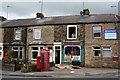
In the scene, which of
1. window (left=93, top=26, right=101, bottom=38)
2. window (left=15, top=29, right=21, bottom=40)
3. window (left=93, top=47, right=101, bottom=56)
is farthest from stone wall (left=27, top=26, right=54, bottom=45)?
window (left=93, top=47, right=101, bottom=56)

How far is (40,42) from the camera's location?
22125mm

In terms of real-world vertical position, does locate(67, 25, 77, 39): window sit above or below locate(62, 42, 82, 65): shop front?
above

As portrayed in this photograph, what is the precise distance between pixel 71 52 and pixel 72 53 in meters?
0.21

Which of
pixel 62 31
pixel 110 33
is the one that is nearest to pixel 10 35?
pixel 62 31

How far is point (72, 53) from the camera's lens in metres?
21.1

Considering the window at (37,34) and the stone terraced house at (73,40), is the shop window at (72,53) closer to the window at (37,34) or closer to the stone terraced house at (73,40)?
the stone terraced house at (73,40)

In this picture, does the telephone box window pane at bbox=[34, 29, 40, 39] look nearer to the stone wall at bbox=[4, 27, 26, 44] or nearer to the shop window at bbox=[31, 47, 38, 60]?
the shop window at bbox=[31, 47, 38, 60]

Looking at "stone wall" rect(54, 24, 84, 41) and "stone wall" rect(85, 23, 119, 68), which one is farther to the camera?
"stone wall" rect(54, 24, 84, 41)

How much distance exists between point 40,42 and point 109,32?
10.2 metres

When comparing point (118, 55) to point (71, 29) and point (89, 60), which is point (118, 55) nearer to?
point (89, 60)

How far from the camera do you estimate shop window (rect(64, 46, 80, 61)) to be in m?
20.8

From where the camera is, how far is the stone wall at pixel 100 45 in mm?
19328

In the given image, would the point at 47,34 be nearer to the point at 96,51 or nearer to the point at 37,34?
the point at 37,34

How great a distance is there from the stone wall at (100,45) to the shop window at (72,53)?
133cm
